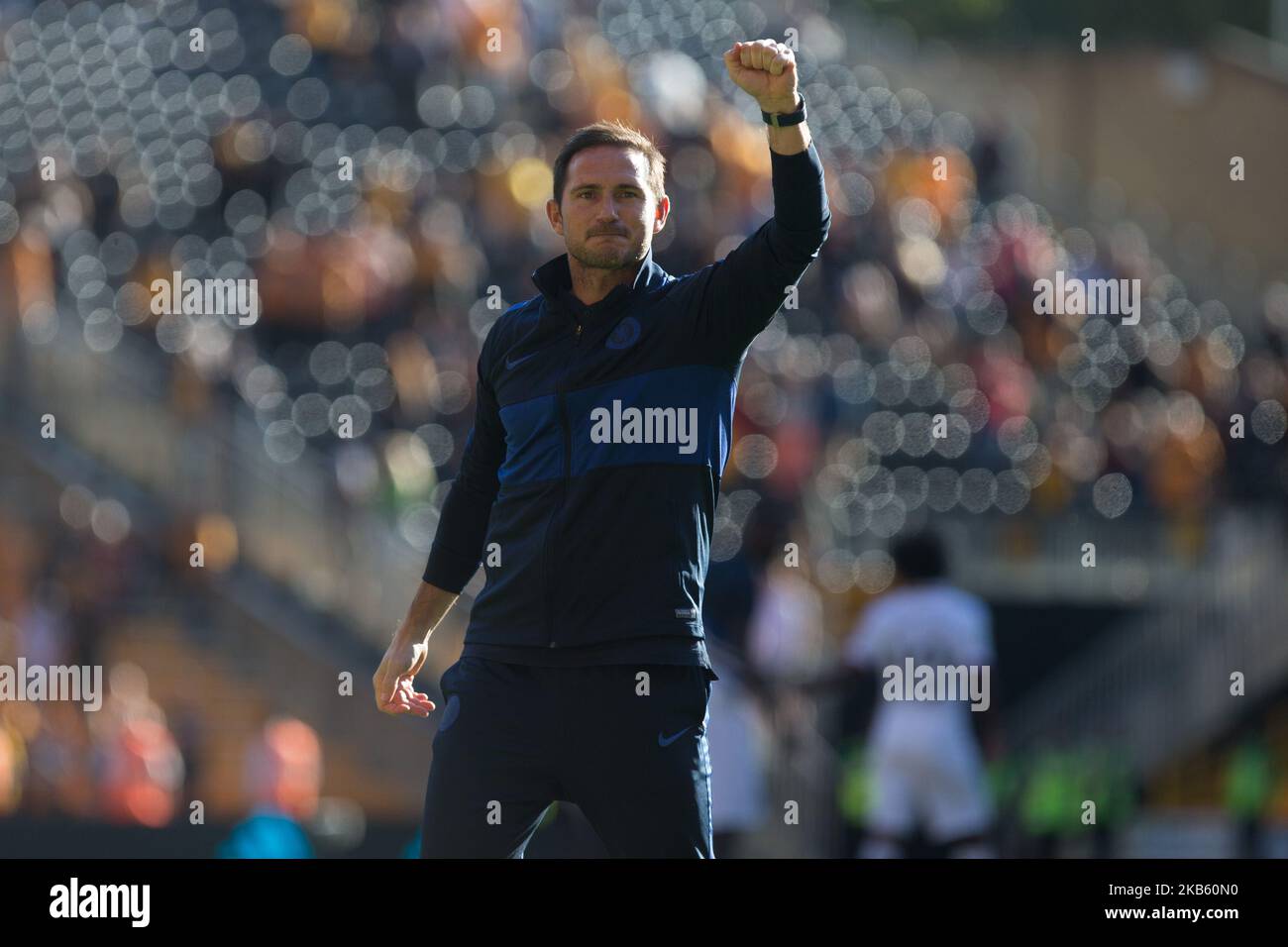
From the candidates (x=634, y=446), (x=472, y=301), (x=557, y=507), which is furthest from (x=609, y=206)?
(x=472, y=301)

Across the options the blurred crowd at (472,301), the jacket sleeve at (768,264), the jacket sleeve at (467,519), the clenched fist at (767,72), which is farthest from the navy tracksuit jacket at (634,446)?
the blurred crowd at (472,301)

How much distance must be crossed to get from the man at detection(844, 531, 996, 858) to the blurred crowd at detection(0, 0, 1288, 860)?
1.30m

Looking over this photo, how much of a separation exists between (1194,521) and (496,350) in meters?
10.3

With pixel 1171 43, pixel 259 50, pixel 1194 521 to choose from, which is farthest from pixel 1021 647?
pixel 1171 43

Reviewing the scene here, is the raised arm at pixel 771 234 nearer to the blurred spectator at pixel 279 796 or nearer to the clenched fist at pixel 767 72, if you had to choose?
the clenched fist at pixel 767 72

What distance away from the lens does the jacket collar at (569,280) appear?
4.37 m

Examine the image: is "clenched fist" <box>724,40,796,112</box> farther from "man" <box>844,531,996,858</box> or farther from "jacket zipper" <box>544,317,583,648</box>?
"man" <box>844,531,996,858</box>

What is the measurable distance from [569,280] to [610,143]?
31cm

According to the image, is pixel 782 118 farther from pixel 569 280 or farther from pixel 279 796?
pixel 279 796

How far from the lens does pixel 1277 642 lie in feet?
46.0

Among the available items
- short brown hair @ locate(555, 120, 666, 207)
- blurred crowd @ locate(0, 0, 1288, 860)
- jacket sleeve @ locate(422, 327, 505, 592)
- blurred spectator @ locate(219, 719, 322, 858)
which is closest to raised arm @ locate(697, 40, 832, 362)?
short brown hair @ locate(555, 120, 666, 207)

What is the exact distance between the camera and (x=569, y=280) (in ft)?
14.6
